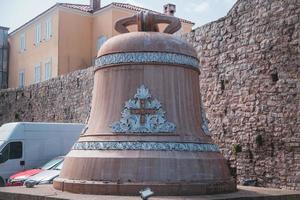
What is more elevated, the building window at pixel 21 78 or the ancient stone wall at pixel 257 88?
the building window at pixel 21 78

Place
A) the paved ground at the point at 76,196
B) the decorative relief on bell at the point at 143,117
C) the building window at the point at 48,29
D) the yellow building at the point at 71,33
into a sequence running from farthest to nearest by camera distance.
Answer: the building window at the point at 48,29 → the yellow building at the point at 71,33 → the decorative relief on bell at the point at 143,117 → the paved ground at the point at 76,196

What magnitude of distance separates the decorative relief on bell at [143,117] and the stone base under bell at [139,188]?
58 cm

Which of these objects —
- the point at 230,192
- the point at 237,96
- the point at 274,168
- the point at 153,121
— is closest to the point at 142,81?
the point at 153,121

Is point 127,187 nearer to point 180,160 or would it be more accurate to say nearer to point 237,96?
point 180,160

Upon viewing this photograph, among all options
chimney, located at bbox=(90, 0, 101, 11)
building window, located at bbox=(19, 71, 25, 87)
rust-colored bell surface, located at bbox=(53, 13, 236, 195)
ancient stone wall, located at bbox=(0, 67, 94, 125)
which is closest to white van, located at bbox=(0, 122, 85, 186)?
ancient stone wall, located at bbox=(0, 67, 94, 125)

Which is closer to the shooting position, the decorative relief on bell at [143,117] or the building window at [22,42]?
the decorative relief on bell at [143,117]

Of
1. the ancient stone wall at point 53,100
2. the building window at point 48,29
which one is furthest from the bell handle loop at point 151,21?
the building window at point 48,29

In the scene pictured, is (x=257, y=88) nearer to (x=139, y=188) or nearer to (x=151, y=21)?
(x=151, y=21)

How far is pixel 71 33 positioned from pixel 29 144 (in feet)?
50.0

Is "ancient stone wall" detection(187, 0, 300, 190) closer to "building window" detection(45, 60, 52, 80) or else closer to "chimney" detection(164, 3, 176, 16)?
"chimney" detection(164, 3, 176, 16)

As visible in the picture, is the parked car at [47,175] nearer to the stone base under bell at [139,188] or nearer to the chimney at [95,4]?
the stone base under bell at [139,188]

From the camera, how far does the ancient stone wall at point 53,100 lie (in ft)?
59.2

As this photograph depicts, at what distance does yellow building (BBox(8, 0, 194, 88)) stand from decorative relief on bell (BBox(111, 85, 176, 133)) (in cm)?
2190

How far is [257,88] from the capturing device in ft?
33.7
